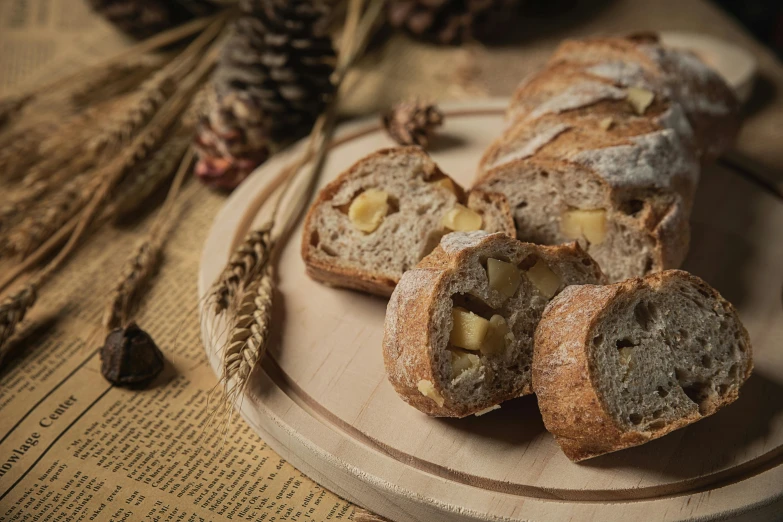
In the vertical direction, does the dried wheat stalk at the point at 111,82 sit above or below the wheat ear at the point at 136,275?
above

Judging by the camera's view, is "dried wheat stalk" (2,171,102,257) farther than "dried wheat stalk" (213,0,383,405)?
Yes

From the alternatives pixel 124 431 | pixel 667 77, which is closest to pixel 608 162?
pixel 667 77

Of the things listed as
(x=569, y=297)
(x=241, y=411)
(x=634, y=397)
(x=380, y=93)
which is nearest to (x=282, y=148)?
(x=380, y=93)

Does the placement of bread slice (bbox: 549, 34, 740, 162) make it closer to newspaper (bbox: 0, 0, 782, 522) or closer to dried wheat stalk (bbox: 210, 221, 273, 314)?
newspaper (bbox: 0, 0, 782, 522)

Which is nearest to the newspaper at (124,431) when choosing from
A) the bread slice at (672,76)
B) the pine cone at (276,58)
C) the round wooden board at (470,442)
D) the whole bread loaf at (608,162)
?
the round wooden board at (470,442)

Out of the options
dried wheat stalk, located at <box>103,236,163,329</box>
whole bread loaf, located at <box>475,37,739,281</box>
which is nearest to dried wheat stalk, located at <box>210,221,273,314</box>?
dried wheat stalk, located at <box>103,236,163,329</box>

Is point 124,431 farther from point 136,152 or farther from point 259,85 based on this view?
point 259,85

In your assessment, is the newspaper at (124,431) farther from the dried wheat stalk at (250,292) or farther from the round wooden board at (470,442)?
the dried wheat stalk at (250,292)
